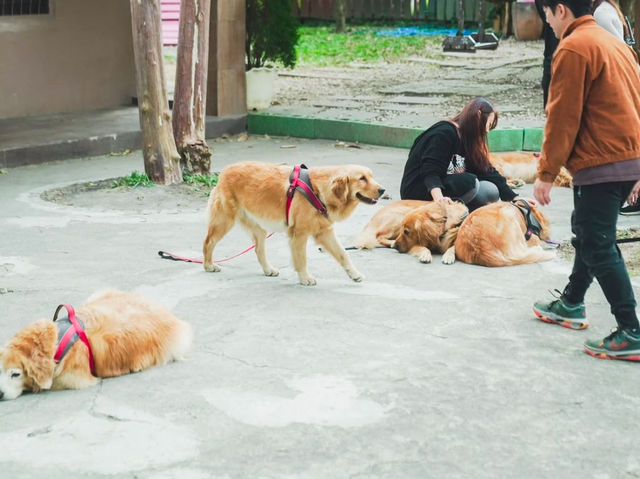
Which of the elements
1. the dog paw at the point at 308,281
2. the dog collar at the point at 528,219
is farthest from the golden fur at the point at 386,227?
the dog paw at the point at 308,281

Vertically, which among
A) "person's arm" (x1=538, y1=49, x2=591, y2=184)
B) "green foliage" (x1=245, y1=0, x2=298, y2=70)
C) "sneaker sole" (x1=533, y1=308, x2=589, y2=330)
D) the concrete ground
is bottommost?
the concrete ground

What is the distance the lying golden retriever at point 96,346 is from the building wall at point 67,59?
943 cm

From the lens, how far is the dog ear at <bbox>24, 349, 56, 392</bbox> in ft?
14.5

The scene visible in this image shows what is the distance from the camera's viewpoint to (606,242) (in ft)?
15.9

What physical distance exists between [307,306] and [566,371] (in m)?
1.79

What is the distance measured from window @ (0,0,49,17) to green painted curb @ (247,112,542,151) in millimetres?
3430

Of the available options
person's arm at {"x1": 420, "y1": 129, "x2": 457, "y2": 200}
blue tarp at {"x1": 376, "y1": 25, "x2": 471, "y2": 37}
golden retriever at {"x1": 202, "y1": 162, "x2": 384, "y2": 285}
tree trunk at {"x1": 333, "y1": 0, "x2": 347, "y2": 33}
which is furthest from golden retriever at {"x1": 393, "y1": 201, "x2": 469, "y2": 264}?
tree trunk at {"x1": 333, "y1": 0, "x2": 347, "y2": 33}

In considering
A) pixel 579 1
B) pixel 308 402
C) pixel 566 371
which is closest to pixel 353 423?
pixel 308 402

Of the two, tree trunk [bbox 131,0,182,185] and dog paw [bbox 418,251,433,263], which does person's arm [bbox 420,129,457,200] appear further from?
tree trunk [bbox 131,0,182,185]

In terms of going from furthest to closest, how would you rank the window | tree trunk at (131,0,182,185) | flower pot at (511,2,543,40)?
flower pot at (511,2,543,40) → the window → tree trunk at (131,0,182,185)

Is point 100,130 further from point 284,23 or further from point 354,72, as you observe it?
point 354,72

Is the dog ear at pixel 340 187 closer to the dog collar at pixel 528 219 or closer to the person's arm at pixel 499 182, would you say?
the dog collar at pixel 528 219

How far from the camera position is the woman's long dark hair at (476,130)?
7.46 metres

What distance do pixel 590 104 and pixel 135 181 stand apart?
235 inches
